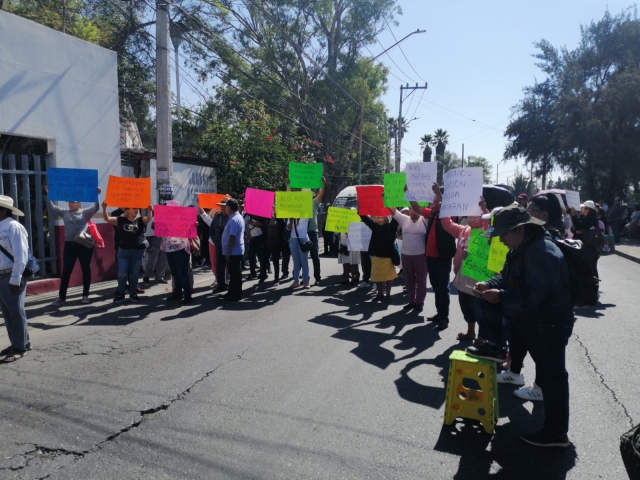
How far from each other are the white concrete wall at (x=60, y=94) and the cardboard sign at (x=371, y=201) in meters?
5.43

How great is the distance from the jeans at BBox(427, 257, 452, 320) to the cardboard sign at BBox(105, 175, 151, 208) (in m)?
4.81

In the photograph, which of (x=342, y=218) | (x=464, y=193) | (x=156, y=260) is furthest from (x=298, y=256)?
(x=464, y=193)

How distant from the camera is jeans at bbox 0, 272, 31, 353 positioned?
5.46 meters

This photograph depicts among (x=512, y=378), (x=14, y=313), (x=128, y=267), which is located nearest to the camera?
(x=512, y=378)

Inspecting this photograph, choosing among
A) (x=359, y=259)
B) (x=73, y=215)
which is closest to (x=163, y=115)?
(x=73, y=215)

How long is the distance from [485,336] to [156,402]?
3.44m

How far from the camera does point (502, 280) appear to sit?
4.25 m

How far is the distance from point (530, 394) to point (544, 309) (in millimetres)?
1327

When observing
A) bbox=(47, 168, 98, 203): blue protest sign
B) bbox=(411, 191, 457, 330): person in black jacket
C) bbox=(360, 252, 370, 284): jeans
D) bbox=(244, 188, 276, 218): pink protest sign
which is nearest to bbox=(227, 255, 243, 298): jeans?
bbox=(244, 188, 276, 218): pink protest sign

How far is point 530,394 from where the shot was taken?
468 centimetres

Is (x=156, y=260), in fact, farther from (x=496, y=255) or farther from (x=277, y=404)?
(x=496, y=255)

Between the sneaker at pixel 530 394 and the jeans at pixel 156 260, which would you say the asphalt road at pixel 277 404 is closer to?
the sneaker at pixel 530 394

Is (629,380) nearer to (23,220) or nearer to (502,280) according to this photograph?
(502,280)

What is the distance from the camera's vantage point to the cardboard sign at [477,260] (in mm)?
5504
